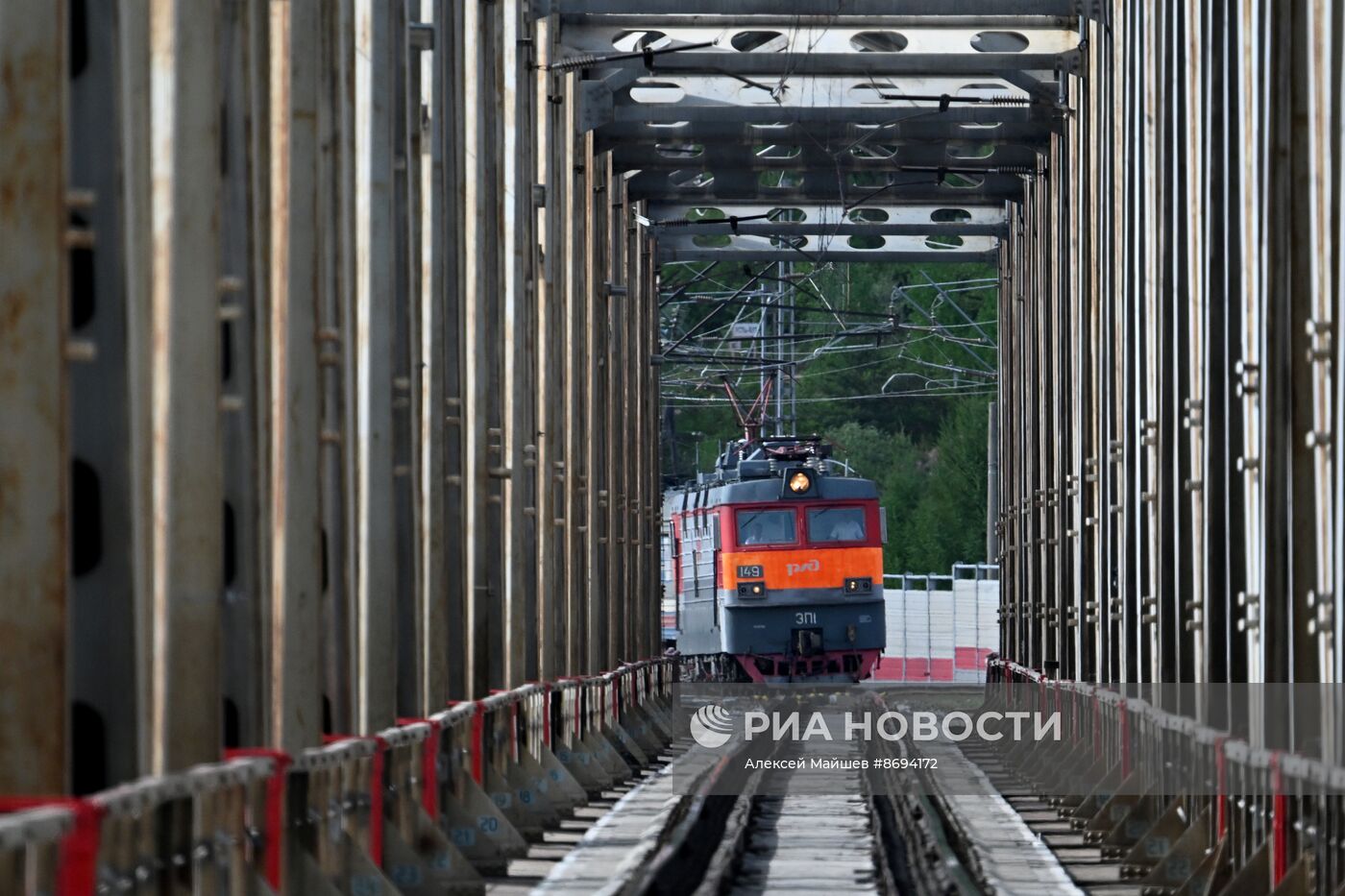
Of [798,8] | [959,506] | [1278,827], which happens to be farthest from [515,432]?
[959,506]

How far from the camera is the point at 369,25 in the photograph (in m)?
11.5

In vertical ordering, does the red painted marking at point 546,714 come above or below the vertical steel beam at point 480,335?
below

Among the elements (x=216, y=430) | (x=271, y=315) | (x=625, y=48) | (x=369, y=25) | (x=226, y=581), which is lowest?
(x=226, y=581)

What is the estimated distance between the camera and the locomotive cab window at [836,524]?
3516 cm

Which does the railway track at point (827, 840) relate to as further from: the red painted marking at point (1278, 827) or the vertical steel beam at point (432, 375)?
the red painted marking at point (1278, 827)

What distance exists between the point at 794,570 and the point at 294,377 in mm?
25965

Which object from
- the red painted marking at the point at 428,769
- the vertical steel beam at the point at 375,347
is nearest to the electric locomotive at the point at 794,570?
the red painted marking at the point at 428,769

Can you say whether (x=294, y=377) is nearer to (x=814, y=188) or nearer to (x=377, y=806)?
(x=377, y=806)

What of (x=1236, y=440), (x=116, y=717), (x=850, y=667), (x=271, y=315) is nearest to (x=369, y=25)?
(x=271, y=315)

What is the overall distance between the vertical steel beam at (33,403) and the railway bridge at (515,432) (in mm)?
10

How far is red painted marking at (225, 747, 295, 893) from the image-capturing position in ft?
26.3

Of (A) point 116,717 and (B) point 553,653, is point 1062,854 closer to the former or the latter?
(B) point 553,653

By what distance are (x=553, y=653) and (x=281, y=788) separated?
37.8 ft

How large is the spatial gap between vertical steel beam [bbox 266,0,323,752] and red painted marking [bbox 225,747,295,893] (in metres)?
0.56
